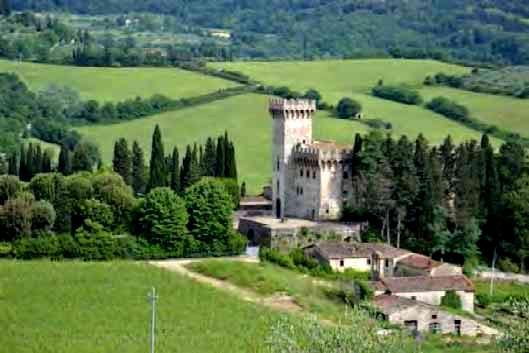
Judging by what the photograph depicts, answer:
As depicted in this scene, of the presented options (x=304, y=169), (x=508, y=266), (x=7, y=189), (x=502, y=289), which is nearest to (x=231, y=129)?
(x=304, y=169)

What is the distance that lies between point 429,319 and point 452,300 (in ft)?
12.2

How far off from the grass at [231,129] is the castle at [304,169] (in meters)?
25.3

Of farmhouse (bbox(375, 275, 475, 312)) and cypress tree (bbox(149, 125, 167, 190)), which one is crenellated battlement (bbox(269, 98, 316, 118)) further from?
farmhouse (bbox(375, 275, 475, 312))

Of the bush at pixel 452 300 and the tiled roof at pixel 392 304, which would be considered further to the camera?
the bush at pixel 452 300

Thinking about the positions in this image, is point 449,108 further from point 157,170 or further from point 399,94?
point 157,170

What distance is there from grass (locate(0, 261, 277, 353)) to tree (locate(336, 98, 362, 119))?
56.3m

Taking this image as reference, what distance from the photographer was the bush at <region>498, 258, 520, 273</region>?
297 feet

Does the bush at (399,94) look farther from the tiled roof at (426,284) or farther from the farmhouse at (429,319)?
the farmhouse at (429,319)

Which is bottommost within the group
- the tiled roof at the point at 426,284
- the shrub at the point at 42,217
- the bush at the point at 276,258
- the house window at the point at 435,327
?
the house window at the point at 435,327

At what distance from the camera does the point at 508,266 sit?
297 feet

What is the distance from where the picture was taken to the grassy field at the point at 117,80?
15325cm

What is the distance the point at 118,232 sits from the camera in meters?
89.8

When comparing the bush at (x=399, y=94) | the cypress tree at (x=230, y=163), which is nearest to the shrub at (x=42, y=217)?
the cypress tree at (x=230, y=163)

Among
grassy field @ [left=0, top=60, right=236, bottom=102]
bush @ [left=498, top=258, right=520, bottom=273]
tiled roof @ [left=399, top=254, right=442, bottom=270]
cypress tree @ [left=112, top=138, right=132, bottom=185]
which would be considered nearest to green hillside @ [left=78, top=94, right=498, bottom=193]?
grassy field @ [left=0, top=60, right=236, bottom=102]
